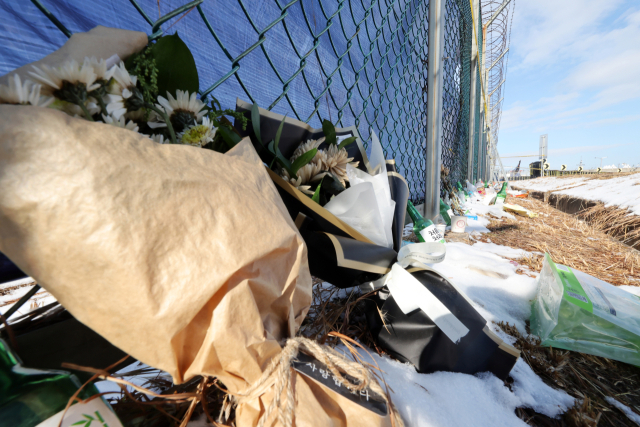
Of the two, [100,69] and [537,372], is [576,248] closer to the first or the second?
[537,372]

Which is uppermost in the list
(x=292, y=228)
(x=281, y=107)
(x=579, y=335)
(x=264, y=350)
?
(x=281, y=107)

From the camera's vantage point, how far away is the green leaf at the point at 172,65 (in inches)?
15.8

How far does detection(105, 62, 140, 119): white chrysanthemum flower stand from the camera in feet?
1.06

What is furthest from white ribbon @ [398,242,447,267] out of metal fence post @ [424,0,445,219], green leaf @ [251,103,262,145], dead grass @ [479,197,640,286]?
metal fence post @ [424,0,445,219]

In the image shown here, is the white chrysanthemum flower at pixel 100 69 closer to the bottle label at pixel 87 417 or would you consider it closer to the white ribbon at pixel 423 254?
the bottle label at pixel 87 417

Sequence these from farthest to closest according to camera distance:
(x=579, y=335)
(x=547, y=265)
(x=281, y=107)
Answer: (x=281, y=107)
(x=547, y=265)
(x=579, y=335)

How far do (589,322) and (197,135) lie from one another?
0.92 metres

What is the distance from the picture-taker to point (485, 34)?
622cm

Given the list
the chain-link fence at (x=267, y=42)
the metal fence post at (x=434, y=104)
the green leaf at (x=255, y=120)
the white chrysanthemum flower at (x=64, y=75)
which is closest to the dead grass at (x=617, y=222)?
the metal fence post at (x=434, y=104)

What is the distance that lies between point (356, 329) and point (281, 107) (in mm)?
732

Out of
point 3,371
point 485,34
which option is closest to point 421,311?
point 3,371

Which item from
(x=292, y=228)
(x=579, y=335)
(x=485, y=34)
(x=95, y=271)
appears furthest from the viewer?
(x=485, y=34)

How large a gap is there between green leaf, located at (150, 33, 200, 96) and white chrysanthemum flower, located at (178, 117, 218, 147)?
7 cm

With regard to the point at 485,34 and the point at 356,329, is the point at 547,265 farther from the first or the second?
the point at 485,34
